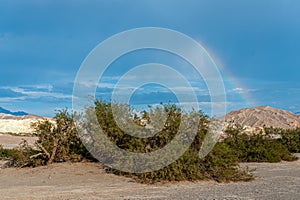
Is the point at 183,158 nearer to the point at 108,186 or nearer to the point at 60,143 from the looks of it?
the point at 108,186

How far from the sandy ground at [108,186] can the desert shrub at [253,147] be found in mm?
4333

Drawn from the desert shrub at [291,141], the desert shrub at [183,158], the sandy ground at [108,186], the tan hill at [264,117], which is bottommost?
the sandy ground at [108,186]

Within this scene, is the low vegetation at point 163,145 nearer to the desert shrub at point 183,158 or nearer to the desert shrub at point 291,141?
the desert shrub at point 183,158

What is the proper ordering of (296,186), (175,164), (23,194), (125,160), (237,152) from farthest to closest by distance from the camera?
1. (237,152)
2. (125,160)
3. (175,164)
4. (296,186)
5. (23,194)

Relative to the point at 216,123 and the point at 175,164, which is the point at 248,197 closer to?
the point at 175,164

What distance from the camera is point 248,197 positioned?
10344 mm

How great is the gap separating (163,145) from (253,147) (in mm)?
8340

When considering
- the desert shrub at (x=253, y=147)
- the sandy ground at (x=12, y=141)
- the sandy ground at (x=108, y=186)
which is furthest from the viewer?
the sandy ground at (x=12, y=141)

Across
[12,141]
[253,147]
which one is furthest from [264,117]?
[253,147]

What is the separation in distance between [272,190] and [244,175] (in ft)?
7.73

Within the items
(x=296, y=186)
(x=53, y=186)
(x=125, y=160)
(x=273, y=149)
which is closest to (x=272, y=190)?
(x=296, y=186)

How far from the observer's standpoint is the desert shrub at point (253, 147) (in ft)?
68.6

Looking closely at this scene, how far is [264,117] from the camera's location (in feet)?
327

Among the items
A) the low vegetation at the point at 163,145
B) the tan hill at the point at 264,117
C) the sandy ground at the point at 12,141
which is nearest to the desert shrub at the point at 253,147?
the low vegetation at the point at 163,145
